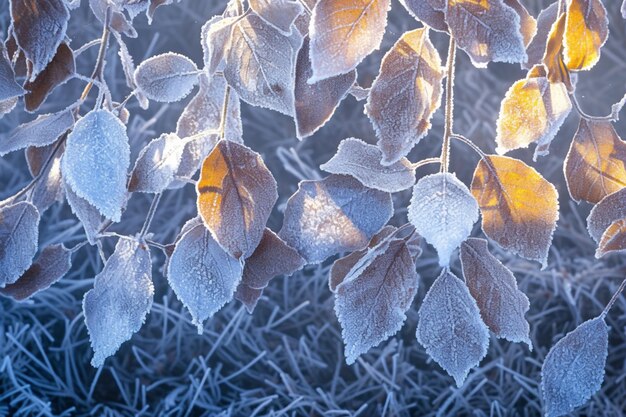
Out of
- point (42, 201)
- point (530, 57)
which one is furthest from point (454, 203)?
point (42, 201)

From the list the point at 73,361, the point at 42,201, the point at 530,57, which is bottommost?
the point at 73,361

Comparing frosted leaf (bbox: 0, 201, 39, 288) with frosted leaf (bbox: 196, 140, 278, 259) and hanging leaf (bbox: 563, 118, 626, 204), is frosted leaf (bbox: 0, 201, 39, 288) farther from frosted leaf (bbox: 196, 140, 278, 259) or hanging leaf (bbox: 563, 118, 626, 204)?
hanging leaf (bbox: 563, 118, 626, 204)

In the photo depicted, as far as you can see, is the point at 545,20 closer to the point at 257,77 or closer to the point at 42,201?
the point at 257,77

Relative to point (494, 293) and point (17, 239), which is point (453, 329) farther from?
point (17, 239)

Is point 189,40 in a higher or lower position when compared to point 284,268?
lower

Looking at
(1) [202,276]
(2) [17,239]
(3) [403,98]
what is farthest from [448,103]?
(2) [17,239]

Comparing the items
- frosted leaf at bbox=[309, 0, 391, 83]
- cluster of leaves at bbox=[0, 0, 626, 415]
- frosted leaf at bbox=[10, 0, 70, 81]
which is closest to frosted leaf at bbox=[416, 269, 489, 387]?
cluster of leaves at bbox=[0, 0, 626, 415]

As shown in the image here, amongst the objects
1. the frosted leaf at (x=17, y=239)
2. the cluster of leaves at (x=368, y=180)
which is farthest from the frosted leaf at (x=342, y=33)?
the frosted leaf at (x=17, y=239)

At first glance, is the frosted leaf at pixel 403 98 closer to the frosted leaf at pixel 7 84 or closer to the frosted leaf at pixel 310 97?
the frosted leaf at pixel 310 97
